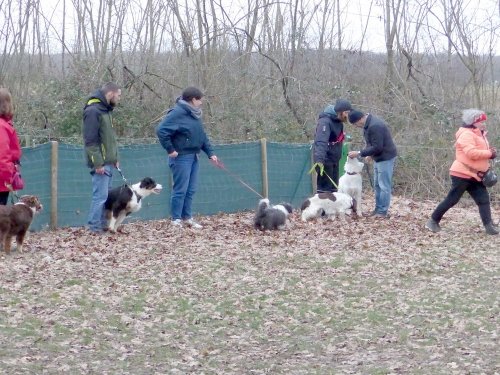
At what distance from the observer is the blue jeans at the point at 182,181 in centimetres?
1324

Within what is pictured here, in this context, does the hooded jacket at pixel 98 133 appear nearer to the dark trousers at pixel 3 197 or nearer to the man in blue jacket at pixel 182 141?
the man in blue jacket at pixel 182 141

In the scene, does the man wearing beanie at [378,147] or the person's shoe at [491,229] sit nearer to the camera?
the person's shoe at [491,229]

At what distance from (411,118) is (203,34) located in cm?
572

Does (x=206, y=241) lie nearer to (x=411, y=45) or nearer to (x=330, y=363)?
(x=330, y=363)

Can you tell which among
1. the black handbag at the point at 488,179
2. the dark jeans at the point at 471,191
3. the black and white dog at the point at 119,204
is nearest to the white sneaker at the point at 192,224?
the black and white dog at the point at 119,204

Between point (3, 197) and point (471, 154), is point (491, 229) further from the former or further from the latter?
point (3, 197)

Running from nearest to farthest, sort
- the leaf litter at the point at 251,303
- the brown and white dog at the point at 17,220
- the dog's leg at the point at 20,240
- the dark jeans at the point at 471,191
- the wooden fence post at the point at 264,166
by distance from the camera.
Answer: the leaf litter at the point at 251,303
the brown and white dog at the point at 17,220
the dog's leg at the point at 20,240
the dark jeans at the point at 471,191
the wooden fence post at the point at 264,166

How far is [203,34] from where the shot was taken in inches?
924

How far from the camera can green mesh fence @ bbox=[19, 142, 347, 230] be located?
1312cm

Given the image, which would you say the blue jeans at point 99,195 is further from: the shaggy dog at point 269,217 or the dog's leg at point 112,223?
the shaggy dog at point 269,217

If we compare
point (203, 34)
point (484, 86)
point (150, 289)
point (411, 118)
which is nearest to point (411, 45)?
point (484, 86)

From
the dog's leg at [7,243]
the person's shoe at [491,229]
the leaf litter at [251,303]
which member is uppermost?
the dog's leg at [7,243]

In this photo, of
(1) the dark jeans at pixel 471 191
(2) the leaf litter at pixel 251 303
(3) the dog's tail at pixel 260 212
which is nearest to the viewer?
(2) the leaf litter at pixel 251 303

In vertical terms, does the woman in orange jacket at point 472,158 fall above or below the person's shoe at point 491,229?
above
